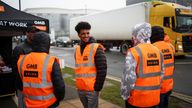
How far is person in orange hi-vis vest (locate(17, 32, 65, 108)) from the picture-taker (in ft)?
11.8

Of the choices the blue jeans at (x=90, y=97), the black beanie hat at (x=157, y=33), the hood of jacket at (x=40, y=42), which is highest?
the black beanie hat at (x=157, y=33)

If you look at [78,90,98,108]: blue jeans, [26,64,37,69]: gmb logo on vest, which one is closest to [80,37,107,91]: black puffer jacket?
[78,90,98,108]: blue jeans

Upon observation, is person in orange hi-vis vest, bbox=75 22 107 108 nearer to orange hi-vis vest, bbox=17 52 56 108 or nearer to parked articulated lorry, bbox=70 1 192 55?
orange hi-vis vest, bbox=17 52 56 108

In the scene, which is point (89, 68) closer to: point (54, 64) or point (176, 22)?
point (54, 64)

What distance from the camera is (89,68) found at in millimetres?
4297

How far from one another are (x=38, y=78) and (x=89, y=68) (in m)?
0.94

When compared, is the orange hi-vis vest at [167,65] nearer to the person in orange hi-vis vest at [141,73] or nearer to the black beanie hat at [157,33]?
the black beanie hat at [157,33]

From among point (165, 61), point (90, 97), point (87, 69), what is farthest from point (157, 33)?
point (90, 97)

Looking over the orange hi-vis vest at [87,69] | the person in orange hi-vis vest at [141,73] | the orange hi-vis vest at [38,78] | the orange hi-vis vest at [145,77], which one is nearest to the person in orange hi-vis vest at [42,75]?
the orange hi-vis vest at [38,78]

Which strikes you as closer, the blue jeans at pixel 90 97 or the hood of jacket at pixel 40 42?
the hood of jacket at pixel 40 42

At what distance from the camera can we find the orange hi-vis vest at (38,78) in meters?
3.59

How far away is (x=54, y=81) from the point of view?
361 cm

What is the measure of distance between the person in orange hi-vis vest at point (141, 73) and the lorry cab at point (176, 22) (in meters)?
14.7

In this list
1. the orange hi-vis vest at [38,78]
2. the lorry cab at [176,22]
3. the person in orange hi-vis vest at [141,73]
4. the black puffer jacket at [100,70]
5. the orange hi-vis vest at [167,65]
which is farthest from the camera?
the lorry cab at [176,22]
